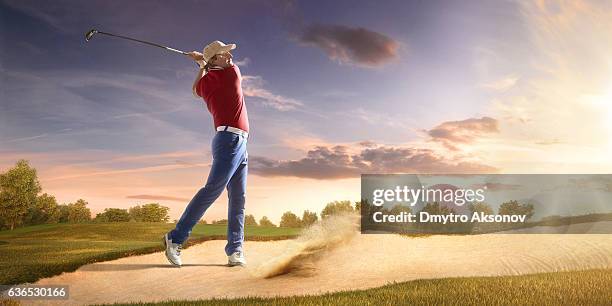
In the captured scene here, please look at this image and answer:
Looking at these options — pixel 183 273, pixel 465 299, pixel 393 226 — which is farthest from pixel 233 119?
pixel 393 226

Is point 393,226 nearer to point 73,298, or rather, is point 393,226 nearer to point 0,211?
point 73,298

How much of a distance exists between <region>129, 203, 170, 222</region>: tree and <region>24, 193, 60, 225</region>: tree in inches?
323

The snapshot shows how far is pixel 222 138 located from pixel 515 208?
1121cm

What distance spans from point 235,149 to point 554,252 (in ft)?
23.5

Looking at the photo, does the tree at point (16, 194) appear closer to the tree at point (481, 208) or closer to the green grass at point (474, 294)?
the tree at point (481, 208)

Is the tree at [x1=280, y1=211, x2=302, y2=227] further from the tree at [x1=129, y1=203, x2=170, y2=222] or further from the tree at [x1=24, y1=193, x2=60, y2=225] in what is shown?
the tree at [x1=24, y1=193, x2=60, y2=225]

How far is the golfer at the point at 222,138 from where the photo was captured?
27.7ft

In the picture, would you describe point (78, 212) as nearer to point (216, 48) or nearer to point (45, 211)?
point (45, 211)

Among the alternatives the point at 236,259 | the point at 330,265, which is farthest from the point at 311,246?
the point at 236,259

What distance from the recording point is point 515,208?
54.6ft

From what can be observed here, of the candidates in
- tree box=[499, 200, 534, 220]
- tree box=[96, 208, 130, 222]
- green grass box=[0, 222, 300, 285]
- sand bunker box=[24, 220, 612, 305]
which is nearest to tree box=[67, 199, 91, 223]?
tree box=[96, 208, 130, 222]

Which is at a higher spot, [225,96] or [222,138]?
[225,96]

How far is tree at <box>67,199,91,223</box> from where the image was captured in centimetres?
3372

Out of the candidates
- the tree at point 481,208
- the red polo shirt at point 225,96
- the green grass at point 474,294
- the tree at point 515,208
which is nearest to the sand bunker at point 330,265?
the green grass at point 474,294
